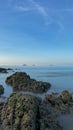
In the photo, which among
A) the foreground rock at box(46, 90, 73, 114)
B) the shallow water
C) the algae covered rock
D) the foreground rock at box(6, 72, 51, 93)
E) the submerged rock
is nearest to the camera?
the algae covered rock

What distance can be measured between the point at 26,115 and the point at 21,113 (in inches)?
14.1

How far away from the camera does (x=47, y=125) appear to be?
14.4 metres

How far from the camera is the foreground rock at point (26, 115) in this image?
45.6ft

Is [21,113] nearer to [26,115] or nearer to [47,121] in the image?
[26,115]

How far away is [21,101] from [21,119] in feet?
3.76

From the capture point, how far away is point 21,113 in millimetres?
14273

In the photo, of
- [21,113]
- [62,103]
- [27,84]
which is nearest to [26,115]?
[21,113]

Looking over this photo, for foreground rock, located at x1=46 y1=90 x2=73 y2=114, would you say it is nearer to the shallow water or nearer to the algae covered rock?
the shallow water

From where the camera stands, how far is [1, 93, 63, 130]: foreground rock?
13.9m

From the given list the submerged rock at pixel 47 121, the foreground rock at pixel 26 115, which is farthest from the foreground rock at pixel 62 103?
the foreground rock at pixel 26 115

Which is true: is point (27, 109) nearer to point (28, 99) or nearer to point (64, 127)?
point (28, 99)

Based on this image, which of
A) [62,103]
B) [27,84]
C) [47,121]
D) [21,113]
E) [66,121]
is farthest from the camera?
[27,84]

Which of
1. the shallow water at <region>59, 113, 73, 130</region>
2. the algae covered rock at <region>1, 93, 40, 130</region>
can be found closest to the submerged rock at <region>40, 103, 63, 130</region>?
the algae covered rock at <region>1, 93, 40, 130</region>

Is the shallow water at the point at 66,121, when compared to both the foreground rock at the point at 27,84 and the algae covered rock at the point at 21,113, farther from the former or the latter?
the foreground rock at the point at 27,84
